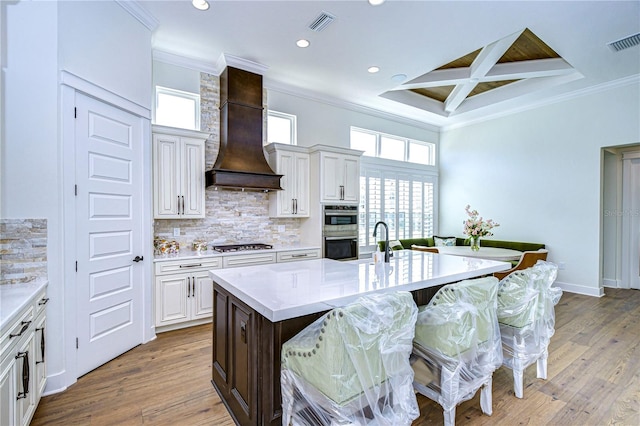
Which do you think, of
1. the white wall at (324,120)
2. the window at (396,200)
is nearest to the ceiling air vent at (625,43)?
the white wall at (324,120)

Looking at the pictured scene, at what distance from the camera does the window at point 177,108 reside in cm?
412

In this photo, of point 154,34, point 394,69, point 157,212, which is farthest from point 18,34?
point 394,69

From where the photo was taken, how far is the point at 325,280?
210cm

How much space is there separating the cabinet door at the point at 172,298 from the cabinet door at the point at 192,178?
0.83 metres

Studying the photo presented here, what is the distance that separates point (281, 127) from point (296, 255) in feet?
7.11

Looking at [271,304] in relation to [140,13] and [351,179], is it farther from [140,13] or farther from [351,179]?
[351,179]

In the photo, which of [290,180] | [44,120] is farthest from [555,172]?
[44,120]

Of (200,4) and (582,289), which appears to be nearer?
(200,4)

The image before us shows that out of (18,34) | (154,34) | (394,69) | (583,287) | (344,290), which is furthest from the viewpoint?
(583,287)

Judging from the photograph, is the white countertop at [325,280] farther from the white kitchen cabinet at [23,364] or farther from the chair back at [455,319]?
the white kitchen cabinet at [23,364]

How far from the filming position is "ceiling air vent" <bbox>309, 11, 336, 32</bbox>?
326cm

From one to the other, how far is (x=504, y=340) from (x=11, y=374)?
3215 millimetres

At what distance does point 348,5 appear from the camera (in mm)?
3084

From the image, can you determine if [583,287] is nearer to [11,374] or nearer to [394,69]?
[394,69]
